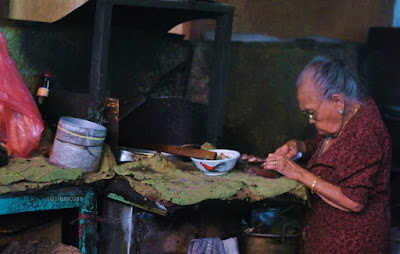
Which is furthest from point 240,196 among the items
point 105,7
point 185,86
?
point 185,86

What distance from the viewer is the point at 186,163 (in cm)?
296

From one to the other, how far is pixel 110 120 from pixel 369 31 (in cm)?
307

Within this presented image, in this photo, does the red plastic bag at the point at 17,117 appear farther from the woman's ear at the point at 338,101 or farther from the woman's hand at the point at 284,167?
the woman's ear at the point at 338,101

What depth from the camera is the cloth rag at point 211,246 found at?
2681 mm

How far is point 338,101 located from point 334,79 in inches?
4.9

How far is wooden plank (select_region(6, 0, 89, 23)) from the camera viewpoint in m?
3.72

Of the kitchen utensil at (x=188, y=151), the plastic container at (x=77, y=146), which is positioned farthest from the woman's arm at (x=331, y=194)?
the plastic container at (x=77, y=146)

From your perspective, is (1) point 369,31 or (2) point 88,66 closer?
(2) point 88,66

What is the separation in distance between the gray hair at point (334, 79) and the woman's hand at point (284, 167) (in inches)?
17.2

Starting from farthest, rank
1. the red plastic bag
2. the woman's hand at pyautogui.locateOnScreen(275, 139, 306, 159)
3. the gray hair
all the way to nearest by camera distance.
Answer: the woman's hand at pyautogui.locateOnScreen(275, 139, 306, 159)
the gray hair
the red plastic bag

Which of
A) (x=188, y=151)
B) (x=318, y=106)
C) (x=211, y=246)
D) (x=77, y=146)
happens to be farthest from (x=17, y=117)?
(x=318, y=106)

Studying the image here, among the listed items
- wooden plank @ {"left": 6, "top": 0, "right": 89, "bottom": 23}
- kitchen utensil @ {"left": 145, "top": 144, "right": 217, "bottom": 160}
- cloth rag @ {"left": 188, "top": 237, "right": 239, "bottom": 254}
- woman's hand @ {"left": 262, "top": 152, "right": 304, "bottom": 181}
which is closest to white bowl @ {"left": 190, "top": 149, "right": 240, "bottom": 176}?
kitchen utensil @ {"left": 145, "top": 144, "right": 217, "bottom": 160}

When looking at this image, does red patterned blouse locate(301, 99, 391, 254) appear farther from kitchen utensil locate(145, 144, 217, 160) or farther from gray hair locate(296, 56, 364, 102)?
kitchen utensil locate(145, 144, 217, 160)

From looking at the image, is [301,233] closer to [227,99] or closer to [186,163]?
[186,163]
